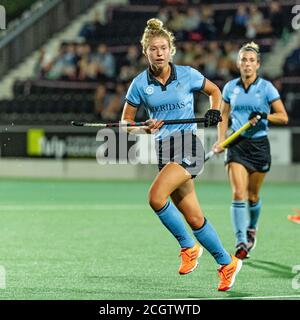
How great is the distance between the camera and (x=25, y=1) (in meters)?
24.4

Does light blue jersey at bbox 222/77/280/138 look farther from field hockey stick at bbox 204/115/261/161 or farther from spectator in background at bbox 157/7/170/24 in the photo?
spectator in background at bbox 157/7/170/24

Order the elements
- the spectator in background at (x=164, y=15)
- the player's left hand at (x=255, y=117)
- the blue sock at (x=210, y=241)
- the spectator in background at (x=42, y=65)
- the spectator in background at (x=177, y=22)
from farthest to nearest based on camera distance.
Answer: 1. the spectator in background at (x=42, y=65)
2. the spectator in background at (x=164, y=15)
3. the spectator in background at (x=177, y=22)
4. the player's left hand at (x=255, y=117)
5. the blue sock at (x=210, y=241)

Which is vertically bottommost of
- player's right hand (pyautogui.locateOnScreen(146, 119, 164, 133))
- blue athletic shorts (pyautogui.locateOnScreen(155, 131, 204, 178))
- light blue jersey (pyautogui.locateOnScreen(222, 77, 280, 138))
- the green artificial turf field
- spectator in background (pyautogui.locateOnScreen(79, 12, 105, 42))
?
the green artificial turf field

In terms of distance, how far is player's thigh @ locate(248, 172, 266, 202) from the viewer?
948 centimetres

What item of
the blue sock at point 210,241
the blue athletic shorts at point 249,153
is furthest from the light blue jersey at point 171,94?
the blue athletic shorts at point 249,153

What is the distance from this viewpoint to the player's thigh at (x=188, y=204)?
7246mm

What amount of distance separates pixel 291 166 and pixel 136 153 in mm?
2591

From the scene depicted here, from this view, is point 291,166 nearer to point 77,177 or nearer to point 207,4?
point 77,177

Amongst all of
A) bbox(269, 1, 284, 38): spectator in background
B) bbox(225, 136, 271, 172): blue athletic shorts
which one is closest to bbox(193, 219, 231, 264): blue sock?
bbox(225, 136, 271, 172): blue athletic shorts

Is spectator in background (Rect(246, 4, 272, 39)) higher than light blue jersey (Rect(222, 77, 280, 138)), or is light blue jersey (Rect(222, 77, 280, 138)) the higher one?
spectator in background (Rect(246, 4, 272, 39))

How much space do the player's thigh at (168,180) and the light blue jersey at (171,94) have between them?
28 cm

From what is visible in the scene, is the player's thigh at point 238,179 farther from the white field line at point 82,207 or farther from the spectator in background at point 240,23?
the spectator in background at point 240,23

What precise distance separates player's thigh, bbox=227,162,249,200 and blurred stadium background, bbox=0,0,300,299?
58 centimetres

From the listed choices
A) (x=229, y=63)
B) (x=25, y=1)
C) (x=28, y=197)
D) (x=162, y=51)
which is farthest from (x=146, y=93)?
(x=25, y=1)
